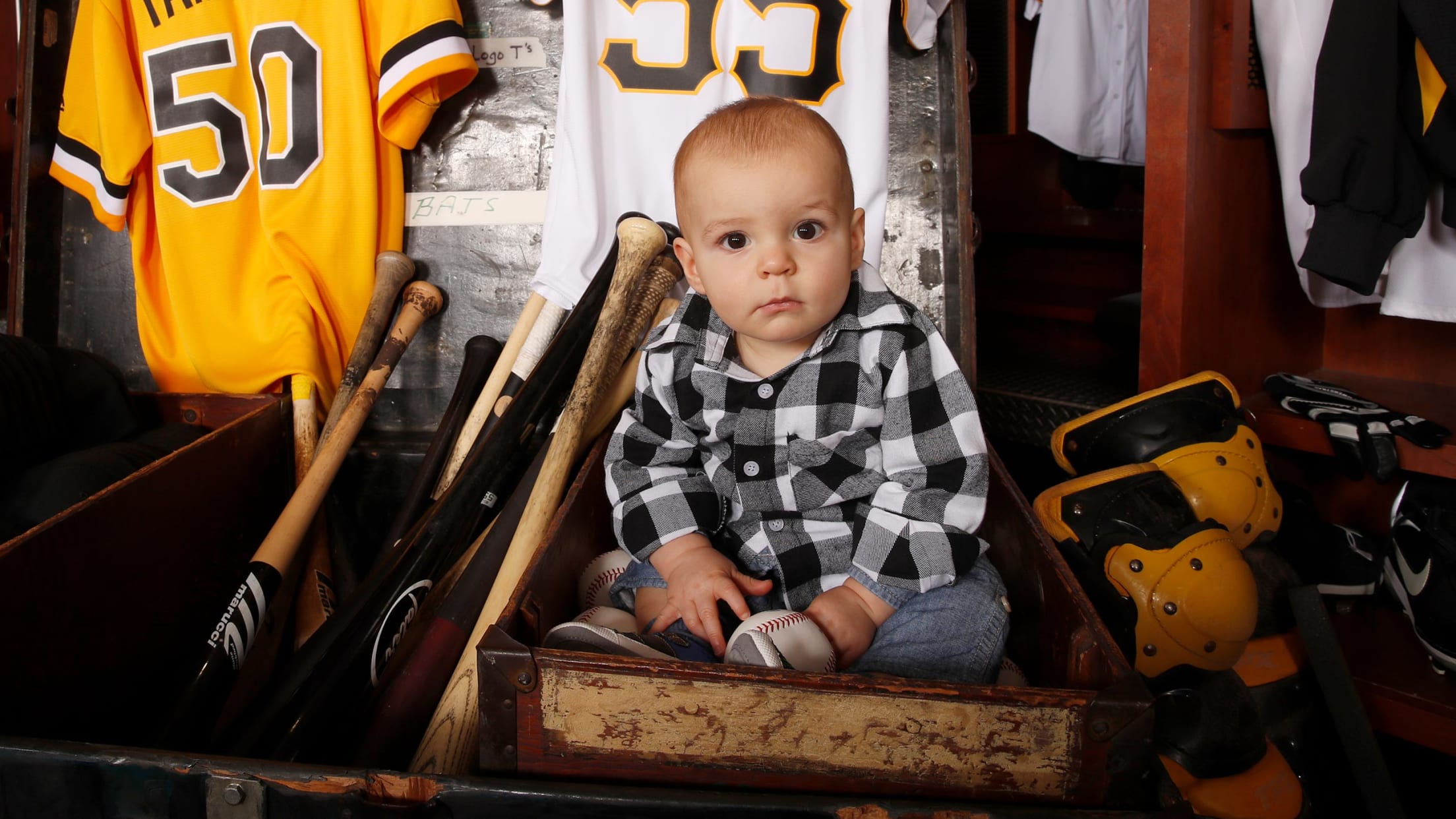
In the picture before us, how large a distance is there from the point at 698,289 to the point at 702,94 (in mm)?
694

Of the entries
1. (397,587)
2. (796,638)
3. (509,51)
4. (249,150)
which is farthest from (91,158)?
(796,638)

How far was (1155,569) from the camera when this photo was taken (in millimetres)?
1064

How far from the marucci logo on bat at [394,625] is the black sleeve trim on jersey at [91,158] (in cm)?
108

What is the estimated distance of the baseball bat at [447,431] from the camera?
138cm

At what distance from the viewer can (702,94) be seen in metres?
1.62

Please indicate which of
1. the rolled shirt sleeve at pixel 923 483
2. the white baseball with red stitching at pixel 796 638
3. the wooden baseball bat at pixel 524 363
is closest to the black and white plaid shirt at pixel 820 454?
the rolled shirt sleeve at pixel 923 483

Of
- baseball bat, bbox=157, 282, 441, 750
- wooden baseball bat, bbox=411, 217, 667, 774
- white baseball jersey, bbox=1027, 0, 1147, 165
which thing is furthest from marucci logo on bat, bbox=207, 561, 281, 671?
white baseball jersey, bbox=1027, 0, 1147, 165

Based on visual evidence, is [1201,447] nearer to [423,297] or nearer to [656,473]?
[656,473]

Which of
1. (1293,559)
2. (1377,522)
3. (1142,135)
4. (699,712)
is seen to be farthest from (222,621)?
(1142,135)

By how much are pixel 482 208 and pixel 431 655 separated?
0.98 m

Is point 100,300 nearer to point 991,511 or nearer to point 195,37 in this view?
point 195,37

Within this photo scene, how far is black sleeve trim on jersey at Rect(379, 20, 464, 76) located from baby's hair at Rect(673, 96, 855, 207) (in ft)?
2.57

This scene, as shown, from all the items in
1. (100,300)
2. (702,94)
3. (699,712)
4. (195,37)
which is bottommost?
(699,712)

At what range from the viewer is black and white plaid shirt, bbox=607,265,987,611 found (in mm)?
997
